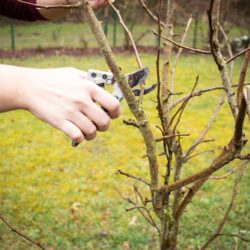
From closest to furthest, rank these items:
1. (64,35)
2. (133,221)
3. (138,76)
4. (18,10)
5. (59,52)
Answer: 1. (138,76)
2. (18,10)
3. (133,221)
4. (59,52)
5. (64,35)

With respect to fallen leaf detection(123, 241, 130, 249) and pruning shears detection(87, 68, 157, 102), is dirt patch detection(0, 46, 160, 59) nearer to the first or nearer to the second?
fallen leaf detection(123, 241, 130, 249)

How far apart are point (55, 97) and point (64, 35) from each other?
1693 cm

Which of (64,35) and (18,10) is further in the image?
(64,35)

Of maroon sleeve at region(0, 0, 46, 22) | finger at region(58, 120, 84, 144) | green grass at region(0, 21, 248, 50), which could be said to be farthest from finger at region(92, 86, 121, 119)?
green grass at region(0, 21, 248, 50)

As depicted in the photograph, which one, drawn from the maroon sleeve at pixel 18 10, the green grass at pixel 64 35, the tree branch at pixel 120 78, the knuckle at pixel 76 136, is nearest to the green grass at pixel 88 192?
the tree branch at pixel 120 78

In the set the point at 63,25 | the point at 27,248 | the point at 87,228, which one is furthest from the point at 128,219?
the point at 63,25

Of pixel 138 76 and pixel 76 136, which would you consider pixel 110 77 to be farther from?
pixel 76 136

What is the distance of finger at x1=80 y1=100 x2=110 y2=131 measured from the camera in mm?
995

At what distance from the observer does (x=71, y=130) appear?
38.5 inches

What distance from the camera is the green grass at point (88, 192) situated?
9.91 ft

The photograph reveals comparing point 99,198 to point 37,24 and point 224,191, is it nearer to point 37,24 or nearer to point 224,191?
point 224,191

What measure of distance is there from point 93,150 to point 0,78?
12.4ft

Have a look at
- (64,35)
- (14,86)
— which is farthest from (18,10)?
(64,35)

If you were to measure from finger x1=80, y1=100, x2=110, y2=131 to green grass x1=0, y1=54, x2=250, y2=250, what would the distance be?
3.31 ft
